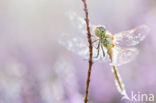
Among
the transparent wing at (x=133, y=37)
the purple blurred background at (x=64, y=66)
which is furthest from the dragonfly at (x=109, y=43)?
the purple blurred background at (x=64, y=66)

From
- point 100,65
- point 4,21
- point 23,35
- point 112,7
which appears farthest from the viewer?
point 4,21

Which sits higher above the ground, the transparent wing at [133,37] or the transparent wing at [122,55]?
the transparent wing at [133,37]

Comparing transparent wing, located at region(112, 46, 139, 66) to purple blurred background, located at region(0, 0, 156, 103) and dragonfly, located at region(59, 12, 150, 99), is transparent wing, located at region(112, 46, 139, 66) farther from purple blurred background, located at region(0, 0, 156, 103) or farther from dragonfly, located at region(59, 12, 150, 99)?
purple blurred background, located at region(0, 0, 156, 103)

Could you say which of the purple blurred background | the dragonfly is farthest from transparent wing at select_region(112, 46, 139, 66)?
the purple blurred background

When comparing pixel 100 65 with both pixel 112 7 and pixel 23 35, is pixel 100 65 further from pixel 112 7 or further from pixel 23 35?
pixel 23 35

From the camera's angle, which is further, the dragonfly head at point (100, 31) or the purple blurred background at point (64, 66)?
the purple blurred background at point (64, 66)

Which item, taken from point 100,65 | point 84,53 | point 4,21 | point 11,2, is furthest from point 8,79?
point 11,2

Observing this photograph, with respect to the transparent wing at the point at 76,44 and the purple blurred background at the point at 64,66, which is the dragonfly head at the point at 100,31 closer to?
the transparent wing at the point at 76,44
